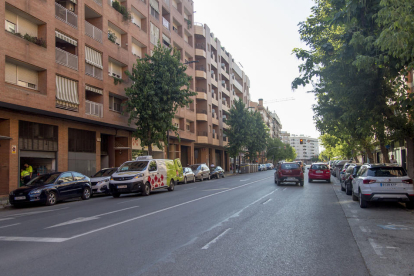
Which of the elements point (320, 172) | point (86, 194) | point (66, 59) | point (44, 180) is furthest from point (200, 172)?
point (44, 180)

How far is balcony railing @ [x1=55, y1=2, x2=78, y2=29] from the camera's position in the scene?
834 inches

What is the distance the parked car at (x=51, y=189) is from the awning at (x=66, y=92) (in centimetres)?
623

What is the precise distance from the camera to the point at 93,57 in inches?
954

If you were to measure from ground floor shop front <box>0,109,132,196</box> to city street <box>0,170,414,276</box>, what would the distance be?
896cm

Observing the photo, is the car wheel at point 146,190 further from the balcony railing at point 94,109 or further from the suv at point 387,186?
the suv at point 387,186

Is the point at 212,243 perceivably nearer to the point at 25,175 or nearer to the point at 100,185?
the point at 100,185

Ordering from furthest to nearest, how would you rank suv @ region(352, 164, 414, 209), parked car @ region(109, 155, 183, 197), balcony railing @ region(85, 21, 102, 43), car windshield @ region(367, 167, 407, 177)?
1. balcony railing @ region(85, 21, 102, 43)
2. parked car @ region(109, 155, 183, 197)
3. car windshield @ region(367, 167, 407, 177)
4. suv @ region(352, 164, 414, 209)

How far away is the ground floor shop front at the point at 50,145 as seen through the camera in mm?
17828

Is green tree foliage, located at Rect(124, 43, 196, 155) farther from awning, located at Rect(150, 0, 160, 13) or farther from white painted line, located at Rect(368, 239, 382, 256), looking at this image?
white painted line, located at Rect(368, 239, 382, 256)

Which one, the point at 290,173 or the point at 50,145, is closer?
the point at 50,145

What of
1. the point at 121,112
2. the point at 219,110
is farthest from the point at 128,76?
the point at 219,110

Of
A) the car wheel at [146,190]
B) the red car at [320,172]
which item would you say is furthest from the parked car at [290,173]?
the car wheel at [146,190]

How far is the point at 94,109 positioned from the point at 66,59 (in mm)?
3914

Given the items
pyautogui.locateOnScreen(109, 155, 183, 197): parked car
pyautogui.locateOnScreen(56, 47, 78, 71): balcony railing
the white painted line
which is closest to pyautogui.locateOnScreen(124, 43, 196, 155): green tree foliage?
pyautogui.locateOnScreen(56, 47, 78, 71): balcony railing
